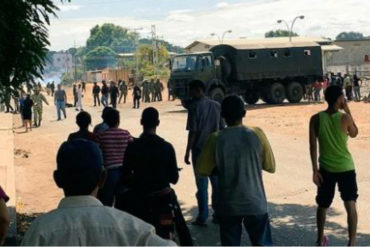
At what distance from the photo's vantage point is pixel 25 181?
41.7 ft

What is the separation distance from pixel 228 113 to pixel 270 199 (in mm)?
4901

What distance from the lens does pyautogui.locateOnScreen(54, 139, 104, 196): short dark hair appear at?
7.30 ft

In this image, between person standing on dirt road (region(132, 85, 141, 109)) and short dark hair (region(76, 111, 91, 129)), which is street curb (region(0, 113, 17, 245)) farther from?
person standing on dirt road (region(132, 85, 141, 109))

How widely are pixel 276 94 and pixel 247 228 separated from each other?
2852 cm

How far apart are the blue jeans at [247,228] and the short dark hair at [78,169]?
237 cm

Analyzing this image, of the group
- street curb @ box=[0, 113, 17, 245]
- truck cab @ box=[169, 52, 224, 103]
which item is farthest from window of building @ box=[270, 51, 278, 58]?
street curb @ box=[0, 113, 17, 245]

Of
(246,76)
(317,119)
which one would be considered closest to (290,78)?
(246,76)

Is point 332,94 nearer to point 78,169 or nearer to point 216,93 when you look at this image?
point 78,169

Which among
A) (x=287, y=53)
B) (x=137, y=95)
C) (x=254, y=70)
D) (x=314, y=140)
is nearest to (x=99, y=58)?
(x=137, y=95)

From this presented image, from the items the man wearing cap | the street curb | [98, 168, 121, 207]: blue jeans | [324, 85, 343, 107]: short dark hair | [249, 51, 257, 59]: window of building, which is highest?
[249, 51, 257, 59]: window of building

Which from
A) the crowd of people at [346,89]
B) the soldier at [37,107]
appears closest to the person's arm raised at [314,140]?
the soldier at [37,107]

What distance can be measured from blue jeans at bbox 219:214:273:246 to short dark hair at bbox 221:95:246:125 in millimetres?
674

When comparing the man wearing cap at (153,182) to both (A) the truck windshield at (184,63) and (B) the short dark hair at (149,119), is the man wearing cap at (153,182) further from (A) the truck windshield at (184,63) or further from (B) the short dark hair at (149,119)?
(A) the truck windshield at (184,63)

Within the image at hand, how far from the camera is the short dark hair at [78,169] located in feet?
7.30
